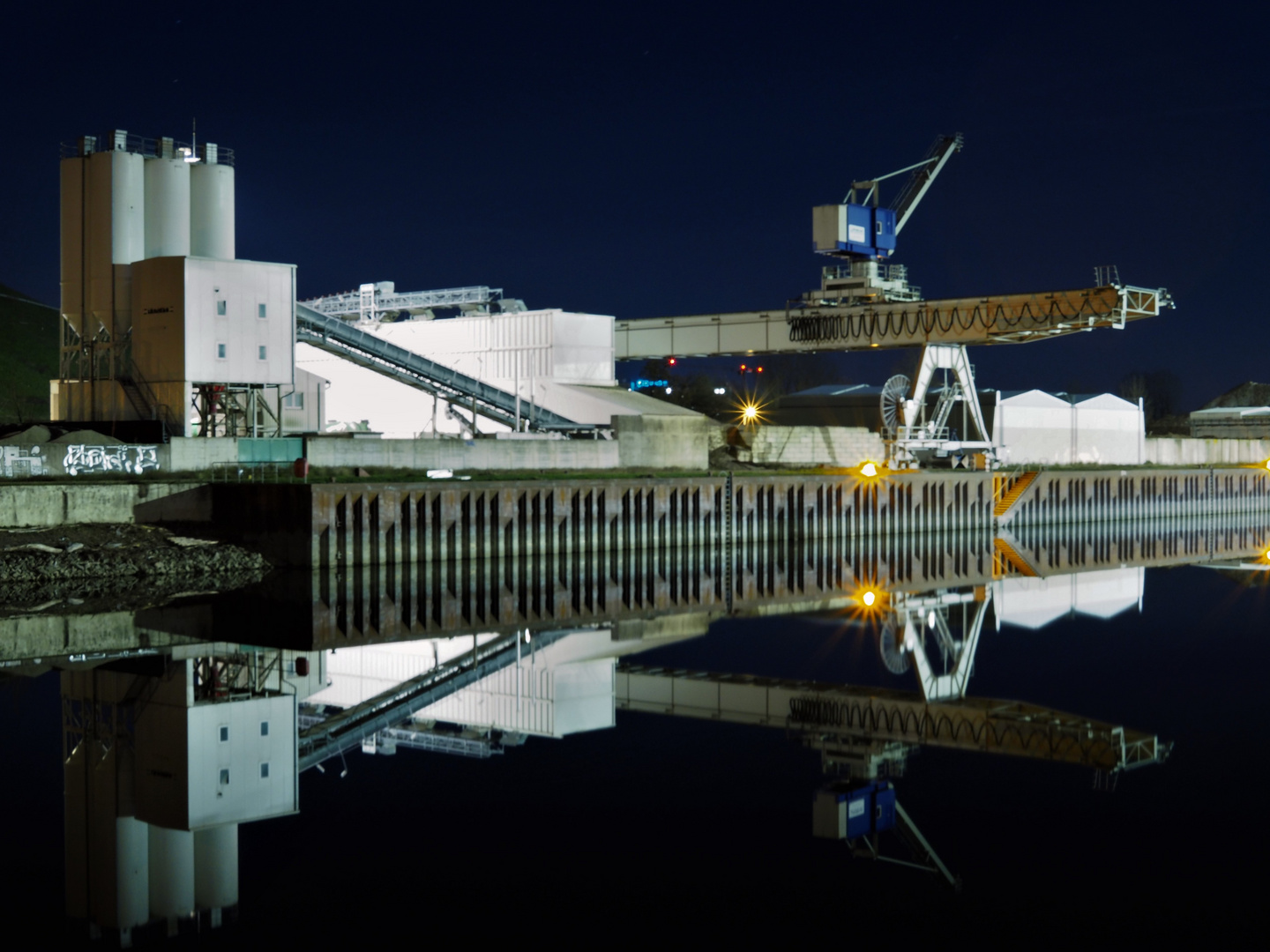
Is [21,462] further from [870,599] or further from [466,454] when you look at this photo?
[870,599]

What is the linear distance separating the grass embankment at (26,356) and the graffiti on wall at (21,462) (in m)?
59.0

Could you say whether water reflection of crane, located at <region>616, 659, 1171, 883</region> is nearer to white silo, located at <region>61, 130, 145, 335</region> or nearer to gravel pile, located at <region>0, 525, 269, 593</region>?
gravel pile, located at <region>0, 525, 269, 593</region>

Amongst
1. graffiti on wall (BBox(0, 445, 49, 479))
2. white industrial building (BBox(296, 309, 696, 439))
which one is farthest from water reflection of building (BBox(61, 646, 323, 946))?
white industrial building (BBox(296, 309, 696, 439))

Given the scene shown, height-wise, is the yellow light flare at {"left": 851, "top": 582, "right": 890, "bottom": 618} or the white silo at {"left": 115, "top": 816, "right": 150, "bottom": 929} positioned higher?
the yellow light flare at {"left": 851, "top": 582, "right": 890, "bottom": 618}

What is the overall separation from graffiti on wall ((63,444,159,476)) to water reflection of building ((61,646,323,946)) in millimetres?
13813

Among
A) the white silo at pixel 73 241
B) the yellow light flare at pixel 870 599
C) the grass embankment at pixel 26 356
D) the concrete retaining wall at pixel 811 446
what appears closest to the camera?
the yellow light flare at pixel 870 599

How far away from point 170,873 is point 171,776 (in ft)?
12.1

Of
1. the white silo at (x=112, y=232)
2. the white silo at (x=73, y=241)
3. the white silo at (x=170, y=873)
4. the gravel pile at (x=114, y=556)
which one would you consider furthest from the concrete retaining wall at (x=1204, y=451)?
the white silo at (x=170, y=873)

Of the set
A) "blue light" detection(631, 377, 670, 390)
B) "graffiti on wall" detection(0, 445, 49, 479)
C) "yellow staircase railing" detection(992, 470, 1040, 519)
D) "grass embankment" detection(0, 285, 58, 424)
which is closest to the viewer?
"graffiti on wall" detection(0, 445, 49, 479)

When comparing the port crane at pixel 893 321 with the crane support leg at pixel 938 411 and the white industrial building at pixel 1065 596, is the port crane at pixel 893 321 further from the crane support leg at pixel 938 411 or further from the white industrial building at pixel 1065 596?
the white industrial building at pixel 1065 596

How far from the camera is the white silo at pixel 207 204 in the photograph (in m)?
44.1

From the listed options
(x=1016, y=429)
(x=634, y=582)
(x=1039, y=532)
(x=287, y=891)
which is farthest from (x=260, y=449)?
(x=1016, y=429)

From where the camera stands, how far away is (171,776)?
53.2ft

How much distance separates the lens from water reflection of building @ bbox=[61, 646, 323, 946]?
12312mm
